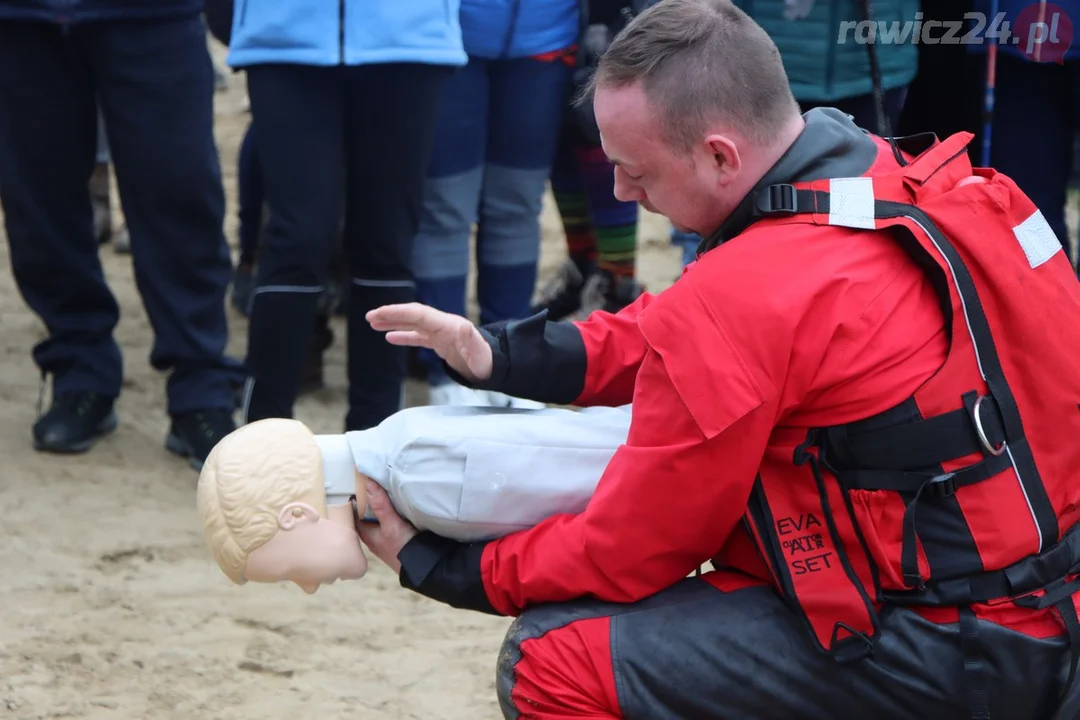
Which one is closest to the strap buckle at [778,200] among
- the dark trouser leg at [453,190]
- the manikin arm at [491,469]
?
the manikin arm at [491,469]

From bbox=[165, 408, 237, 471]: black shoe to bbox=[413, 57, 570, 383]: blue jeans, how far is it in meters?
0.62

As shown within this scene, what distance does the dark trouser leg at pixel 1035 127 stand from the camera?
3297 millimetres

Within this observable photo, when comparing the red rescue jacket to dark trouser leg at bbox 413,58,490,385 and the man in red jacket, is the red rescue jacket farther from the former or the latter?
dark trouser leg at bbox 413,58,490,385

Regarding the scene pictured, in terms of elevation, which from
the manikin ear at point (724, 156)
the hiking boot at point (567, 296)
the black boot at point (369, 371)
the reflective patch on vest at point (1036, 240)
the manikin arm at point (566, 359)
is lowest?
the hiking boot at point (567, 296)

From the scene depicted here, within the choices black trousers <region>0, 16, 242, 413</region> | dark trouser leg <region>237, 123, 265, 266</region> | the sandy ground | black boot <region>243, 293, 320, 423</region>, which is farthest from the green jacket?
dark trouser leg <region>237, 123, 265, 266</region>

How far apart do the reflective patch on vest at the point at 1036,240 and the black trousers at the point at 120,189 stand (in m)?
2.06

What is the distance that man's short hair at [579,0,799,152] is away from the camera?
63.9 inches

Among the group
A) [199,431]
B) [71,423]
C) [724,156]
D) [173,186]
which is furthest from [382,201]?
[724,156]

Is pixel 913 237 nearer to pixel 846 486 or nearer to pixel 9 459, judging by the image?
pixel 846 486

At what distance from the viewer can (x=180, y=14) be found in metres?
3.02

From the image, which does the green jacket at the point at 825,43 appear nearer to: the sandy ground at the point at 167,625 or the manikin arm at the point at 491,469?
the sandy ground at the point at 167,625

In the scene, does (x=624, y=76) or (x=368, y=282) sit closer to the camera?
(x=624, y=76)

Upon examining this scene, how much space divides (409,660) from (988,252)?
146 cm

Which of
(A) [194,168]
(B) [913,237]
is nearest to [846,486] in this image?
(B) [913,237]
